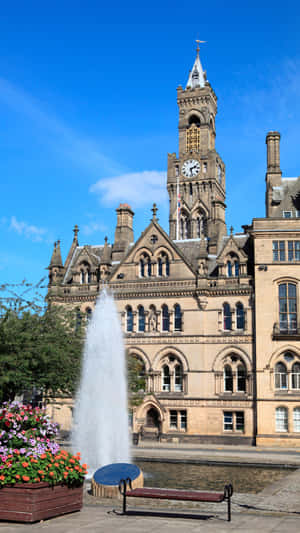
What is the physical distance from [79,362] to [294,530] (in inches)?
855

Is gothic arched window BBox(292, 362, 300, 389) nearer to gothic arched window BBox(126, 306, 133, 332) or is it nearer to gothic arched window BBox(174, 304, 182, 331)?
gothic arched window BBox(174, 304, 182, 331)

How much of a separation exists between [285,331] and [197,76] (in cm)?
5550

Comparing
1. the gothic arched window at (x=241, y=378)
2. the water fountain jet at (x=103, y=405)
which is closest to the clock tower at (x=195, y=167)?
the gothic arched window at (x=241, y=378)

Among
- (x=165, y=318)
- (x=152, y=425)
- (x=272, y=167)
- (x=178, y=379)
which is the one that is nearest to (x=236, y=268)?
(x=165, y=318)

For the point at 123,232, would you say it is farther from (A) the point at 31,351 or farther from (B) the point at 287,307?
(A) the point at 31,351

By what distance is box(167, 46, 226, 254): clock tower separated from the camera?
77.1 meters

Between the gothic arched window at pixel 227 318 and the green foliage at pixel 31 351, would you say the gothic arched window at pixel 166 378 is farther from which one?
the green foliage at pixel 31 351

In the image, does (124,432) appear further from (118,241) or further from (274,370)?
(118,241)

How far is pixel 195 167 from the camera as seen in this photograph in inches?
3137

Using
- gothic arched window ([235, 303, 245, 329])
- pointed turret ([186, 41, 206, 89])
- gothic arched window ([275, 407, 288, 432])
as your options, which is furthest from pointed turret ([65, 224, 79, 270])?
pointed turret ([186, 41, 206, 89])

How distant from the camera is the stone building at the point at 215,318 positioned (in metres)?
41.4

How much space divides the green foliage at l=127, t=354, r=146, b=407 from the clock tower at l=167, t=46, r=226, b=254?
3390 centimetres

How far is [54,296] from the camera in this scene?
48.6m

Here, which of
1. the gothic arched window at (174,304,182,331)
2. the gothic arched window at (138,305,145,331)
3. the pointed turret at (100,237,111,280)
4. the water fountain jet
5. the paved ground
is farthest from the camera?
the pointed turret at (100,237,111,280)
